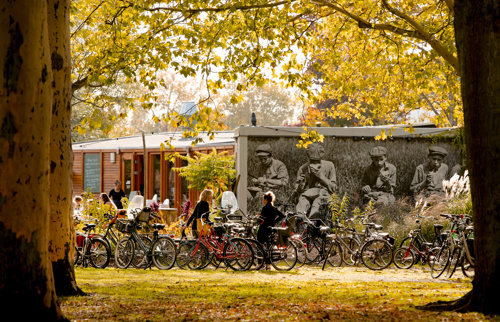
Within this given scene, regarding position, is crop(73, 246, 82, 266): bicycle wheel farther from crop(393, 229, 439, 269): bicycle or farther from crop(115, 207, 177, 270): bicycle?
crop(393, 229, 439, 269): bicycle

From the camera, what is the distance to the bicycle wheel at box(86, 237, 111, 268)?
11.7 m

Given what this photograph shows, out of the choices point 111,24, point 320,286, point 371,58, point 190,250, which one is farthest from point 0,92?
point 371,58

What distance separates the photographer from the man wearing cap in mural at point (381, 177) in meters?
17.5

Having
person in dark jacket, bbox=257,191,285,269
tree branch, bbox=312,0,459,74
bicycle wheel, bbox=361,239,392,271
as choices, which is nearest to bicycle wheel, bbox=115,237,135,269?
person in dark jacket, bbox=257,191,285,269

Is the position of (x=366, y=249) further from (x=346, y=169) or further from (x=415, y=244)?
(x=346, y=169)

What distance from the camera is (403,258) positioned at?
39.9ft

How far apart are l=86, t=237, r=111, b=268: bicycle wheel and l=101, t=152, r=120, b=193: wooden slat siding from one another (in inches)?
478

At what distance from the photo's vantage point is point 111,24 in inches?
421

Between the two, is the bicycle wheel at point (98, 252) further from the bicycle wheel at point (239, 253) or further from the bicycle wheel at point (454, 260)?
the bicycle wheel at point (454, 260)

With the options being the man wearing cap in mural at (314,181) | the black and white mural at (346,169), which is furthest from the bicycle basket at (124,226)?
the man wearing cap in mural at (314,181)

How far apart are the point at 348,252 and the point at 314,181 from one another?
4729 millimetres

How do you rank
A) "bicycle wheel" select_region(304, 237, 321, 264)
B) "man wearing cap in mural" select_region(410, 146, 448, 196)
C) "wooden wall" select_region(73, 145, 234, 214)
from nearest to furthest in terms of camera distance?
"bicycle wheel" select_region(304, 237, 321, 264), "man wearing cap in mural" select_region(410, 146, 448, 196), "wooden wall" select_region(73, 145, 234, 214)

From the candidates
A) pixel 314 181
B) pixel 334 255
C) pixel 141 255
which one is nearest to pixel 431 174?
pixel 314 181

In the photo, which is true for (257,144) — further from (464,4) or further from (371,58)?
(464,4)
